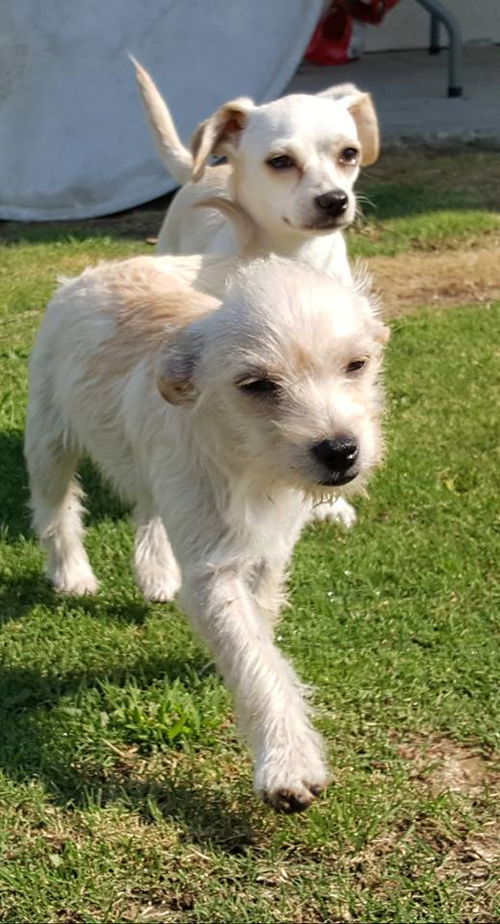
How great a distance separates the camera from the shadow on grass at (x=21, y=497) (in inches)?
208

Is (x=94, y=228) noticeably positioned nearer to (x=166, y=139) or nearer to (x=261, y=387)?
(x=166, y=139)

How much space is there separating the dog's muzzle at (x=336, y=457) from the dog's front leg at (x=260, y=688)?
0.48m

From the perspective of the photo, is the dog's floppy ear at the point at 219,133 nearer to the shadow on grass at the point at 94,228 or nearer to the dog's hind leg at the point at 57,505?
the dog's hind leg at the point at 57,505

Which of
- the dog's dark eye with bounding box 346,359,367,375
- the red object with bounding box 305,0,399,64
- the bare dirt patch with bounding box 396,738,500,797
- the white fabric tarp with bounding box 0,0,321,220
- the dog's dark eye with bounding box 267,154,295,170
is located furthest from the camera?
the red object with bounding box 305,0,399,64

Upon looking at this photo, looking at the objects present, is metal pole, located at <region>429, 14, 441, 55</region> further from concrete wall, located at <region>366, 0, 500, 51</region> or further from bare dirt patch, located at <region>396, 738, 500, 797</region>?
bare dirt patch, located at <region>396, 738, 500, 797</region>

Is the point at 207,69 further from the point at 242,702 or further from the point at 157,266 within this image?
the point at 242,702

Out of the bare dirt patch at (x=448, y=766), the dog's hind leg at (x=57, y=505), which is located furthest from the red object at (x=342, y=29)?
the bare dirt patch at (x=448, y=766)

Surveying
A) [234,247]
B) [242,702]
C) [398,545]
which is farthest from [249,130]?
[242,702]

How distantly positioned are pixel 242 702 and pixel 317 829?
394 millimetres

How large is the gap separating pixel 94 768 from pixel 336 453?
127 cm

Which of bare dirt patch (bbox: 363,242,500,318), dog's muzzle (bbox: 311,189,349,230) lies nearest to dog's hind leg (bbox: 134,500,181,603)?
dog's muzzle (bbox: 311,189,349,230)

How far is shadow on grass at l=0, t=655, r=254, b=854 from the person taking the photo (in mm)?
3328

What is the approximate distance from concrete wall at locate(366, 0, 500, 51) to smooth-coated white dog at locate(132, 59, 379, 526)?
11503 mm

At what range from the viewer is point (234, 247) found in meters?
5.50
